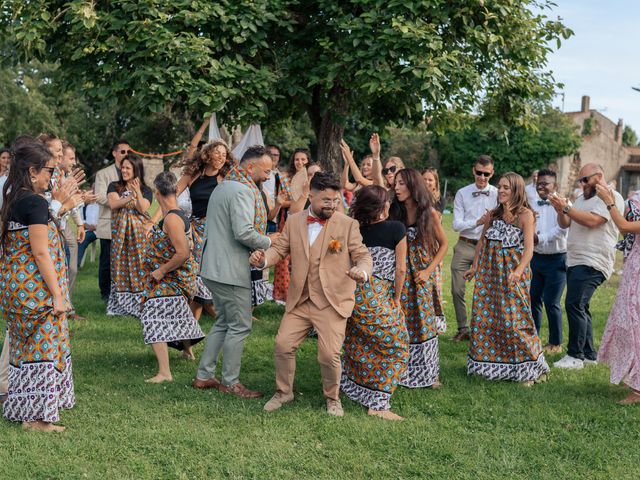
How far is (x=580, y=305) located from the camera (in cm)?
739

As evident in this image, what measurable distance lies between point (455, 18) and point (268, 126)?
407 centimetres

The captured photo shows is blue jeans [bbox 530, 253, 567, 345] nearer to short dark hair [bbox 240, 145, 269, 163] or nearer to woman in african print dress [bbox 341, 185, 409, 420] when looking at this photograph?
woman in african print dress [bbox 341, 185, 409, 420]

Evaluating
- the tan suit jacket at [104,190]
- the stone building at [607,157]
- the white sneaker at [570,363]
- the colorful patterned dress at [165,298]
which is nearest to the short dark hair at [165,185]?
the colorful patterned dress at [165,298]

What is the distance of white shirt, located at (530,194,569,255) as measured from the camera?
25.7 feet

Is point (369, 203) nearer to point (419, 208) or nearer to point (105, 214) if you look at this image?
point (419, 208)

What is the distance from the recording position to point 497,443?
5.28 metres

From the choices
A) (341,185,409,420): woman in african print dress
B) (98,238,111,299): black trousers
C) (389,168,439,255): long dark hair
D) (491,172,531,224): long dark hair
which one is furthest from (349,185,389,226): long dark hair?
(98,238,111,299): black trousers

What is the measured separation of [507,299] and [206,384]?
3.09m

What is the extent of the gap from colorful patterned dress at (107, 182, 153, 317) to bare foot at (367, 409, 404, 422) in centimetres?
410

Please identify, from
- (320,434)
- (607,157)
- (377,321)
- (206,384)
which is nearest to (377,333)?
(377,321)

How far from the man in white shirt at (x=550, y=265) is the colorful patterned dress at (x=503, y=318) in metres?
0.90

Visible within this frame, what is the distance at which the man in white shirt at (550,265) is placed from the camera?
7891 millimetres

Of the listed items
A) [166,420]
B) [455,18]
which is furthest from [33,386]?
[455,18]

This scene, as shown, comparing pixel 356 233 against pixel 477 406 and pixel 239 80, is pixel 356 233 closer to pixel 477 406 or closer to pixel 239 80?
pixel 477 406
